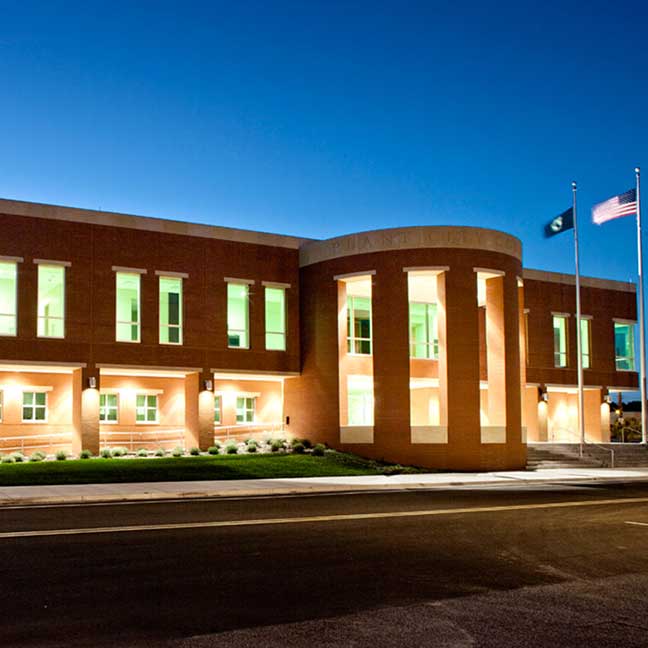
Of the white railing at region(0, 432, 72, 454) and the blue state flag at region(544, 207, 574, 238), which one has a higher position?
the blue state flag at region(544, 207, 574, 238)

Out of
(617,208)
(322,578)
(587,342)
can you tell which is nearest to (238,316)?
(617,208)

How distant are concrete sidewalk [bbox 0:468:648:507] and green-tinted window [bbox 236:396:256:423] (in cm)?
1166

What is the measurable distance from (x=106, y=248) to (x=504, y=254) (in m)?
15.9

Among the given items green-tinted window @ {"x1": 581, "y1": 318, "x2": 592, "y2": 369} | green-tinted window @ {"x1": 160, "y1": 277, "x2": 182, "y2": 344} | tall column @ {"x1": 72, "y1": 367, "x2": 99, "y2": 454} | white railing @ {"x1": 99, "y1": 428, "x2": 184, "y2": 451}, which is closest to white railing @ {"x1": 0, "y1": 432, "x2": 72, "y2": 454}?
white railing @ {"x1": 99, "y1": 428, "x2": 184, "y2": 451}

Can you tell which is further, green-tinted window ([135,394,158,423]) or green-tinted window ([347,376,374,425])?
green-tinted window ([347,376,374,425])

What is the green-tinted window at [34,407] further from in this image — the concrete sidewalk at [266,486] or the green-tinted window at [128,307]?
the concrete sidewalk at [266,486]

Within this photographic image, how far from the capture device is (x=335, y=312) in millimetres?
35688

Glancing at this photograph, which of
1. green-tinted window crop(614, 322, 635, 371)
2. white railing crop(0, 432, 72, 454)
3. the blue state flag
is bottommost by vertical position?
white railing crop(0, 432, 72, 454)

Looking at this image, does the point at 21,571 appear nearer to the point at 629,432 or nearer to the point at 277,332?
the point at 277,332

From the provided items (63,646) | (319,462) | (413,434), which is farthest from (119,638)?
(413,434)

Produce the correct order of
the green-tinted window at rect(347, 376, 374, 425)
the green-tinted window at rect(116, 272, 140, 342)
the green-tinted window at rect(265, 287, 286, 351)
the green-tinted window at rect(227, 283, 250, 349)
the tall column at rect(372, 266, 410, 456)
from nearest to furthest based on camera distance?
1. the tall column at rect(372, 266, 410, 456)
2. the green-tinted window at rect(116, 272, 140, 342)
3. the green-tinted window at rect(227, 283, 250, 349)
4. the green-tinted window at rect(265, 287, 286, 351)
5. the green-tinted window at rect(347, 376, 374, 425)

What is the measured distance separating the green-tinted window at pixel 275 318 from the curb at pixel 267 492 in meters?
12.8

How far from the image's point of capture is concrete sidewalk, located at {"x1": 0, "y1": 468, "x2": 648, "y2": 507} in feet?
65.3

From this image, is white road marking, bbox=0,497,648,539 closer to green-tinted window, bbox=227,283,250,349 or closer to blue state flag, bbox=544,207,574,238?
green-tinted window, bbox=227,283,250,349
